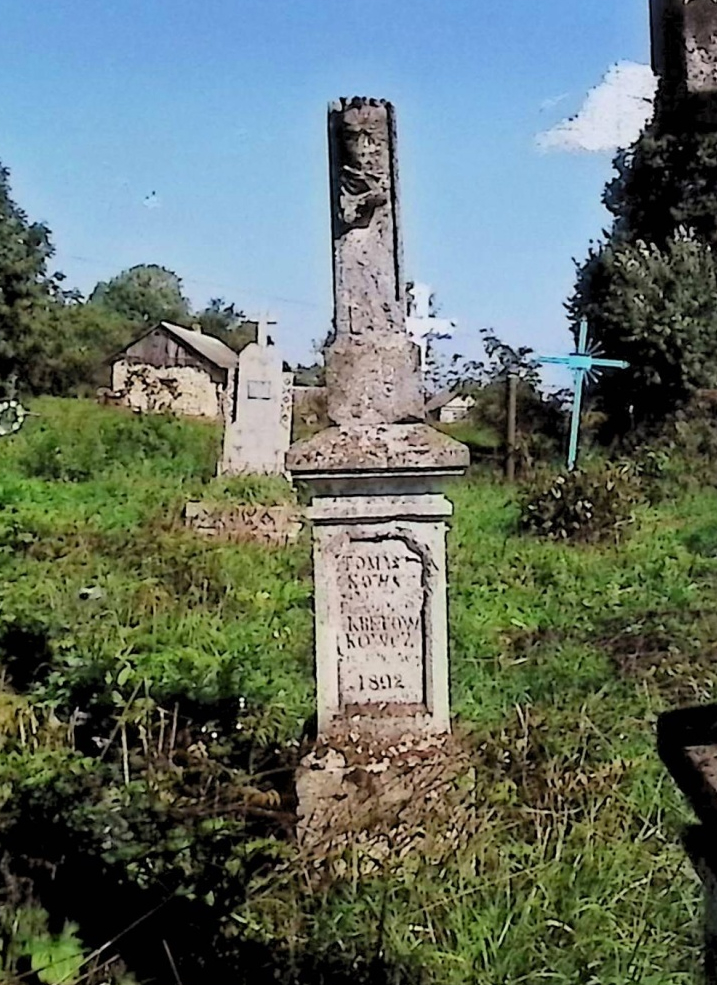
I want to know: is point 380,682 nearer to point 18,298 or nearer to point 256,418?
point 256,418

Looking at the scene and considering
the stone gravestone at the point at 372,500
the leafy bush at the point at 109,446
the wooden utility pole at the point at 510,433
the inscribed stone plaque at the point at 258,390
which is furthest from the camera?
the wooden utility pole at the point at 510,433

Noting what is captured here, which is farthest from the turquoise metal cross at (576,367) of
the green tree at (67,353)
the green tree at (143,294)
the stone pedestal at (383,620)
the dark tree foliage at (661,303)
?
the green tree at (143,294)

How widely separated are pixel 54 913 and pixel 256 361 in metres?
11.4

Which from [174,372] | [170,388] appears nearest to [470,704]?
[170,388]

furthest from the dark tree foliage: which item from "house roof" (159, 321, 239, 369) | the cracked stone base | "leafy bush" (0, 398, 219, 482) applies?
the cracked stone base

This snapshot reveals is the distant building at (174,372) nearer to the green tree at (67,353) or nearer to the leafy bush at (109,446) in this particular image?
the green tree at (67,353)

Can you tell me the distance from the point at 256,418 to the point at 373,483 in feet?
33.8

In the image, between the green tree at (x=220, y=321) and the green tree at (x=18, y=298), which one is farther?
the green tree at (x=220, y=321)

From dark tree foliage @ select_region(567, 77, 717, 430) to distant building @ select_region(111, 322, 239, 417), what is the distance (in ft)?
23.4

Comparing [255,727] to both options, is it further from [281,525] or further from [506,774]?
[281,525]

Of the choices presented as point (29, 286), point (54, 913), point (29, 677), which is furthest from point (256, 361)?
point (29, 286)

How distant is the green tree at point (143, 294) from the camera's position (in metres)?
55.8

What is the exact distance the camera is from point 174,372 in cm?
2577

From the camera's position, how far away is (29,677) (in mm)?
5512
